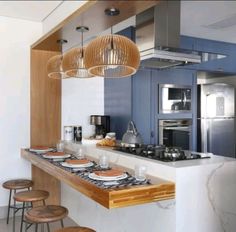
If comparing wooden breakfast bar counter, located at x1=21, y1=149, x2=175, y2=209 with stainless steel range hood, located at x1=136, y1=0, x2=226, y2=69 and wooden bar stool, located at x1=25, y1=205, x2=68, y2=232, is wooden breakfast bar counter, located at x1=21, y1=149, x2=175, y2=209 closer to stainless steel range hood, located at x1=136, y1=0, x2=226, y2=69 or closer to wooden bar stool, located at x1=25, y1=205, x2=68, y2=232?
wooden bar stool, located at x1=25, y1=205, x2=68, y2=232

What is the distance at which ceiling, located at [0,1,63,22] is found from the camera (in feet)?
9.96

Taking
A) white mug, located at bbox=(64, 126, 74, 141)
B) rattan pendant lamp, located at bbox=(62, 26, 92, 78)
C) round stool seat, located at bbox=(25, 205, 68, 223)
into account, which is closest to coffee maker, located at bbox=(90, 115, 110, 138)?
white mug, located at bbox=(64, 126, 74, 141)

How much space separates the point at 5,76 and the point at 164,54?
6.87 feet

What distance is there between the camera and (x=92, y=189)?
1964 millimetres

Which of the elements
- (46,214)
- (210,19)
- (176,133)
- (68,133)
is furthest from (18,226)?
(210,19)

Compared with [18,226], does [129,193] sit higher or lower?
higher

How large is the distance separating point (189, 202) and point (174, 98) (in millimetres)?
2268

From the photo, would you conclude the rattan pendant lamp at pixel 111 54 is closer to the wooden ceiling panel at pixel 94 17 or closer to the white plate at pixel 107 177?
the wooden ceiling panel at pixel 94 17

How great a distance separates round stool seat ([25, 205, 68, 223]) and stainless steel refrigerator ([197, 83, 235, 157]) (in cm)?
277

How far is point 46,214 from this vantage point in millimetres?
2262

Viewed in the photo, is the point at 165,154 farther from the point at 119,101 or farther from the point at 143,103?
the point at 119,101

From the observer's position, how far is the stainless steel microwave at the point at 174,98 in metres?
4.03

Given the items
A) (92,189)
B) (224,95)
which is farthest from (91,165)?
(224,95)

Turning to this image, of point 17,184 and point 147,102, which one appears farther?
point 147,102
